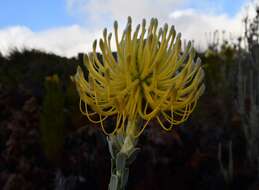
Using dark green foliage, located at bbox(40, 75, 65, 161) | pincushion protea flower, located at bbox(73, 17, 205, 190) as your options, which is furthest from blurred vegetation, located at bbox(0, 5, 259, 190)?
pincushion protea flower, located at bbox(73, 17, 205, 190)

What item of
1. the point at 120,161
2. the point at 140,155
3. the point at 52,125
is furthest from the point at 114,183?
the point at 52,125

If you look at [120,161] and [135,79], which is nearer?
[120,161]

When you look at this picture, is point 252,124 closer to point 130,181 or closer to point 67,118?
point 130,181

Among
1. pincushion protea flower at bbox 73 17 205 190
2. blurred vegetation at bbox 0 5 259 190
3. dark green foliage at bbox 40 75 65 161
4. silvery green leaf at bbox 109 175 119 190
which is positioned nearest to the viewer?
silvery green leaf at bbox 109 175 119 190

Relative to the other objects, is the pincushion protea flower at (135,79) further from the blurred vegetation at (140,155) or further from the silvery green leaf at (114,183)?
the blurred vegetation at (140,155)

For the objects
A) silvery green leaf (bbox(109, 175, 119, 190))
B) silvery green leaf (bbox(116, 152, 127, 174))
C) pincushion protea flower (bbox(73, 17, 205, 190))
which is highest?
pincushion protea flower (bbox(73, 17, 205, 190))

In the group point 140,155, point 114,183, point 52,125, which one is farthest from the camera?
point 52,125

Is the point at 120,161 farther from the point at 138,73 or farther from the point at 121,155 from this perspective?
the point at 138,73

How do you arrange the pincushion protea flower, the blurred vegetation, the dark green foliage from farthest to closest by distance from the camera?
the dark green foliage < the blurred vegetation < the pincushion protea flower

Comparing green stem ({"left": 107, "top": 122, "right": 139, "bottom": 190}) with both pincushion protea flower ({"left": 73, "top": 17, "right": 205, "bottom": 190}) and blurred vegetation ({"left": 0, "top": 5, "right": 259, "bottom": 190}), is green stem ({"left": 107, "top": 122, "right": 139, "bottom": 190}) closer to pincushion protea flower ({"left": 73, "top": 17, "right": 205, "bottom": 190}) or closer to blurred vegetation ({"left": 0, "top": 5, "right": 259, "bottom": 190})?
pincushion protea flower ({"left": 73, "top": 17, "right": 205, "bottom": 190})

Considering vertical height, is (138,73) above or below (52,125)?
below

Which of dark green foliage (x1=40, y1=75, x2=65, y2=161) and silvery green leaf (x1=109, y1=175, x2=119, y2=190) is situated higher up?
dark green foliage (x1=40, y1=75, x2=65, y2=161)

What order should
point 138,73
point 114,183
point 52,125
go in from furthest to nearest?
point 52,125 < point 138,73 < point 114,183

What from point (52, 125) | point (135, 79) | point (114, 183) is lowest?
point (114, 183)
